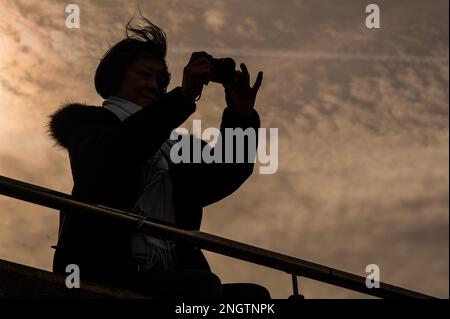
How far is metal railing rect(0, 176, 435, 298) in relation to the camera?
3359 millimetres

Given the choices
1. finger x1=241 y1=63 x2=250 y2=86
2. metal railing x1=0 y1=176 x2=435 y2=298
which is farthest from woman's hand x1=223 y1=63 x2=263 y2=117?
metal railing x1=0 y1=176 x2=435 y2=298

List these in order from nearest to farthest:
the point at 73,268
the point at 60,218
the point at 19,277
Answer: the point at 19,277 < the point at 73,268 < the point at 60,218

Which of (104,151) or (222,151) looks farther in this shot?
(222,151)

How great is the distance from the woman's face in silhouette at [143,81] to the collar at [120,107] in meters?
0.08

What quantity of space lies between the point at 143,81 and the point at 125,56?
0.23 m

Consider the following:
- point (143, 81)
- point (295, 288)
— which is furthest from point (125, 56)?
point (295, 288)

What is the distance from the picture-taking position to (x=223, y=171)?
177 inches

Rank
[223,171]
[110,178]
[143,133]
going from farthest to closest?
[223,171] < [110,178] < [143,133]

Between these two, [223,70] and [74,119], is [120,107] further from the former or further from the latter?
[223,70]

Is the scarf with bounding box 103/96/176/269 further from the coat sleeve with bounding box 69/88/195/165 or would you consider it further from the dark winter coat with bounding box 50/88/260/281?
the coat sleeve with bounding box 69/88/195/165

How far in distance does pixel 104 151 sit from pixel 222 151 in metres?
1.03

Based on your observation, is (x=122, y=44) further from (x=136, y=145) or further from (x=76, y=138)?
(x=136, y=145)

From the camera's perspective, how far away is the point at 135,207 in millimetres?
3846
